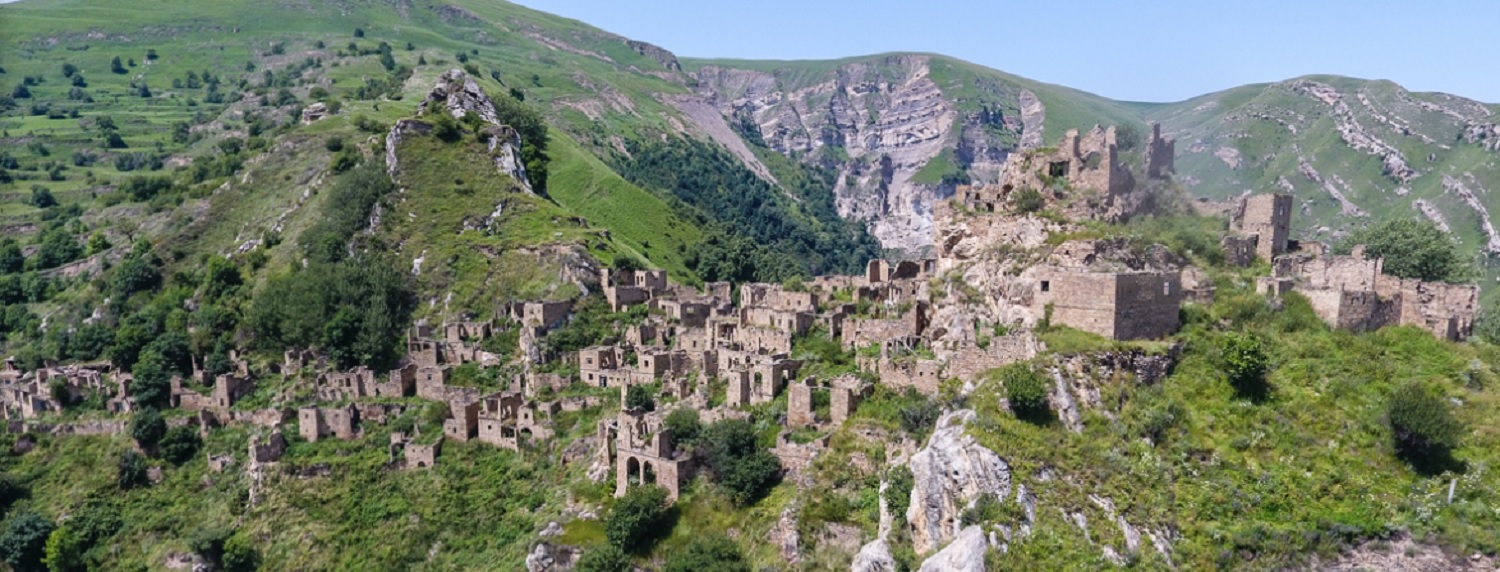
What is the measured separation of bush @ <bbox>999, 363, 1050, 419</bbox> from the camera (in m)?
30.7

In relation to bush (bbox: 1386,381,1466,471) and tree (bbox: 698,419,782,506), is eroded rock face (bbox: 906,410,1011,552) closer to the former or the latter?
tree (bbox: 698,419,782,506)

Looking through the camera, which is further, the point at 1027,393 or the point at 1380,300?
the point at 1380,300

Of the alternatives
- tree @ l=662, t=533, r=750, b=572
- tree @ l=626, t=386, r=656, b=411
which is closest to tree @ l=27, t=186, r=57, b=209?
tree @ l=626, t=386, r=656, b=411

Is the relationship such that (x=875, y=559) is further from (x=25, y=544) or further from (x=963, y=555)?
(x=25, y=544)

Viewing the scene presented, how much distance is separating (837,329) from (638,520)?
16.3 meters

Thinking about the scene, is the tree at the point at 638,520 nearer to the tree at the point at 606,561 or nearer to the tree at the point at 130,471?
the tree at the point at 606,561

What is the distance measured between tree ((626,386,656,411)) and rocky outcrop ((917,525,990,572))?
72.0 feet

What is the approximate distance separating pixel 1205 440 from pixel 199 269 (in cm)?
8366

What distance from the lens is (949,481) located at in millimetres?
29094

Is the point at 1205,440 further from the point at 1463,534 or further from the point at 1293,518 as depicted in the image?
the point at 1463,534

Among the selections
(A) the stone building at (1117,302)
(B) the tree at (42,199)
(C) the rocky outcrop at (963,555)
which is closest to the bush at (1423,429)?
(A) the stone building at (1117,302)

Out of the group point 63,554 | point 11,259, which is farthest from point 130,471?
point 11,259

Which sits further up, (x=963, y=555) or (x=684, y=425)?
(x=963, y=555)

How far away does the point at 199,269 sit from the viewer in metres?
82.6
